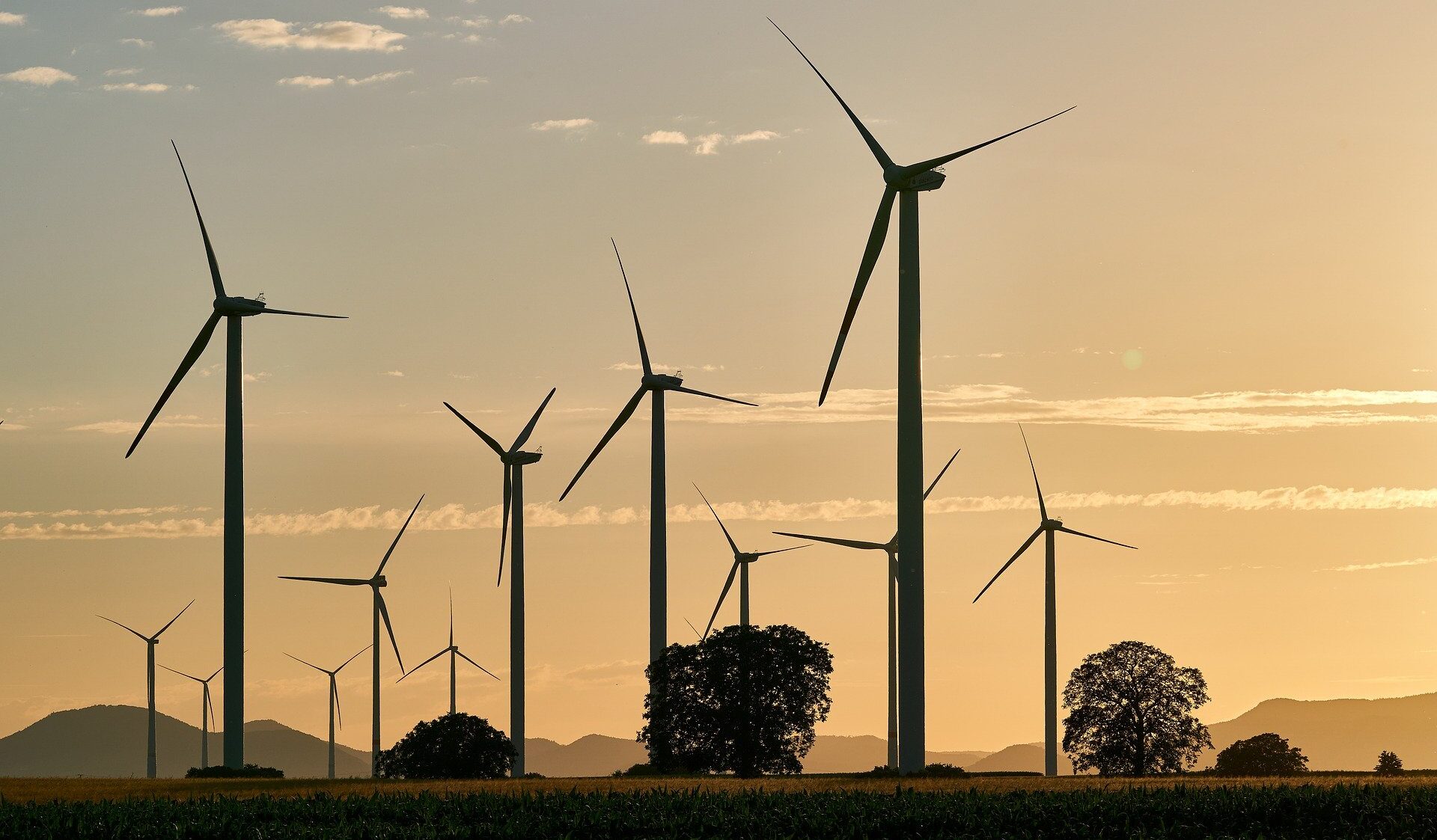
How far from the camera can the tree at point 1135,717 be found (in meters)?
135

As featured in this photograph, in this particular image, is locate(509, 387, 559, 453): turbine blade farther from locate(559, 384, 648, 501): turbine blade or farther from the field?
the field

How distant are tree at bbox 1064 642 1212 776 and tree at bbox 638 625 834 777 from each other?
3318 cm

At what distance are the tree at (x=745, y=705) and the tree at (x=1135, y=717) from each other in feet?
109

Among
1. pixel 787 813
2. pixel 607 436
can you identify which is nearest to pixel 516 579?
pixel 607 436

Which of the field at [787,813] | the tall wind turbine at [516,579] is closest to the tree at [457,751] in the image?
the tall wind turbine at [516,579]

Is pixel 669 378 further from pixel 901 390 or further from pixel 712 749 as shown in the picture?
pixel 901 390

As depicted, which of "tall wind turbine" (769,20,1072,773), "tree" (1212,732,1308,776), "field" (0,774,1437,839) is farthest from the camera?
"tree" (1212,732,1308,776)

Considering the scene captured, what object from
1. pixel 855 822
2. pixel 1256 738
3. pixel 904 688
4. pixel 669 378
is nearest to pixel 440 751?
pixel 669 378

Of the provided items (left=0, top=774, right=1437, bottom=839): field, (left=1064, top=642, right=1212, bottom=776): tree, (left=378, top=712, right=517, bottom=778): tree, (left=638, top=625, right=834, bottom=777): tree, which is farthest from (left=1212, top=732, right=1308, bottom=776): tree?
(left=0, top=774, right=1437, bottom=839): field

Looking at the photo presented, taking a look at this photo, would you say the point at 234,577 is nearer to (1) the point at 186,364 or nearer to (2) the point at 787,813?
(1) the point at 186,364

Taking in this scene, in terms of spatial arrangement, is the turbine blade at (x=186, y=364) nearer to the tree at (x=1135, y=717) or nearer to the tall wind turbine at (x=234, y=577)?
the tall wind turbine at (x=234, y=577)

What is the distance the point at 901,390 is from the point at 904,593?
30.8ft

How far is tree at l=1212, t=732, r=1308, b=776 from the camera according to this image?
140000mm

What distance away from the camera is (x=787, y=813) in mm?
56938
